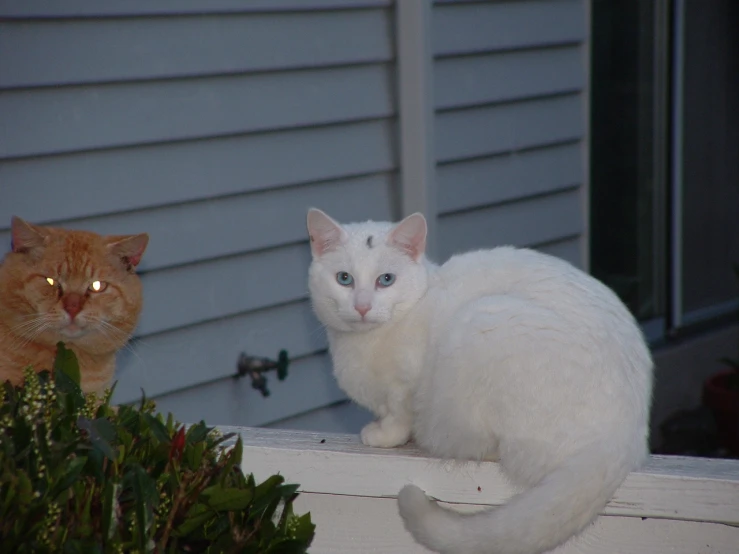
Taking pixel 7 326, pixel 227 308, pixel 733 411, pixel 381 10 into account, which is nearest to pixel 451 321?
pixel 7 326

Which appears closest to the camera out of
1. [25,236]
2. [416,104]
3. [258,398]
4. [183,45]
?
[25,236]

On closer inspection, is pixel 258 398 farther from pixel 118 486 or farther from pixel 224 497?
pixel 118 486

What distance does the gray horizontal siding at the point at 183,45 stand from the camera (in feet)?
8.74

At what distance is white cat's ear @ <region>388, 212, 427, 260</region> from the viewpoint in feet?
→ 7.77

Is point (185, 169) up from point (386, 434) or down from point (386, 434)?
up

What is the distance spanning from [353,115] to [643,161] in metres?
2.48

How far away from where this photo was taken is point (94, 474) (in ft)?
5.10

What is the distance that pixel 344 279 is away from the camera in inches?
94.6

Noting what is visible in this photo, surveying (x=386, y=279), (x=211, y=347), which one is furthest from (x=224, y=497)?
(x=211, y=347)

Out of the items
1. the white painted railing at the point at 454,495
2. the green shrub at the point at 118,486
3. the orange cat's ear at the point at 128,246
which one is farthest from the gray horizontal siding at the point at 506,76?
the green shrub at the point at 118,486

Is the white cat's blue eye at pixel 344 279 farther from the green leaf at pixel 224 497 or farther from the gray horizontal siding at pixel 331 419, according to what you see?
the gray horizontal siding at pixel 331 419

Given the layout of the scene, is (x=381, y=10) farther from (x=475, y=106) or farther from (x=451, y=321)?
(x=451, y=321)

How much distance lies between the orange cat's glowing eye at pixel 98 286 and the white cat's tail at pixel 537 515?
1046mm

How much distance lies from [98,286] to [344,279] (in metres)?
0.63
